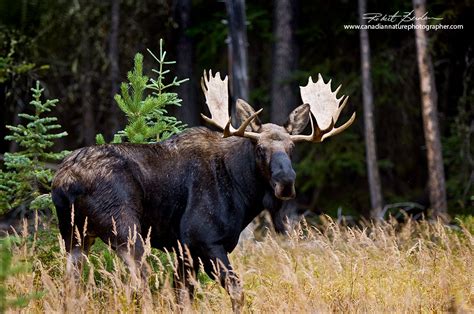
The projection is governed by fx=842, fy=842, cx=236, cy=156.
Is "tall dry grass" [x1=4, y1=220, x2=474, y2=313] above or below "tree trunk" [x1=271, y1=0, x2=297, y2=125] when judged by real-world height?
below

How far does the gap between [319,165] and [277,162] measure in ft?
35.0

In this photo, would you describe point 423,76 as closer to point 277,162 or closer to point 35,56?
point 35,56

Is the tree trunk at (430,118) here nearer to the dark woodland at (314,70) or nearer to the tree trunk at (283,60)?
the dark woodland at (314,70)

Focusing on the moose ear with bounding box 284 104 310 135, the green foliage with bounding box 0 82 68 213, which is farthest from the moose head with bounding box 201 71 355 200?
the green foliage with bounding box 0 82 68 213

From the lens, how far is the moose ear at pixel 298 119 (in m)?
7.55

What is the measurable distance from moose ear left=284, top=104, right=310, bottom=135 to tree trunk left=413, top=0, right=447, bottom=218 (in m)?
7.73

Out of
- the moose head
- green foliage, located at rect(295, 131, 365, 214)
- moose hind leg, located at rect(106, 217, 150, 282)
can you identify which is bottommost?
green foliage, located at rect(295, 131, 365, 214)

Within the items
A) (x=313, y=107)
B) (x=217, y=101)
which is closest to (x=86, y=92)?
(x=217, y=101)

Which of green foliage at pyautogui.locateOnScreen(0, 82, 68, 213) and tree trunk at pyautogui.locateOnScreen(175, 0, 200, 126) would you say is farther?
tree trunk at pyautogui.locateOnScreen(175, 0, 200, 126)

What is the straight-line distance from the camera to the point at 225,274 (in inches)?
274

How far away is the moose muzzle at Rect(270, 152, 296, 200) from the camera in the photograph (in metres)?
6.80

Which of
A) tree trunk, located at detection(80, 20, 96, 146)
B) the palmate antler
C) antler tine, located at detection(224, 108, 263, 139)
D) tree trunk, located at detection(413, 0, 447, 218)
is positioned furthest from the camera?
tree trunk, located at detection(80, 20, 96, 146)

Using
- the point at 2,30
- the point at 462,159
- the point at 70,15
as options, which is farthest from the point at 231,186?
the point at 70,15

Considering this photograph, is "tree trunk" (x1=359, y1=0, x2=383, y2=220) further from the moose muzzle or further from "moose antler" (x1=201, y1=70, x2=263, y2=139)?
the moose muzzle
